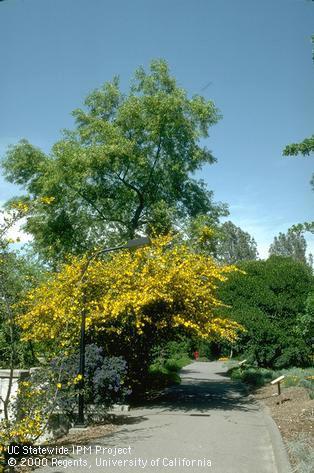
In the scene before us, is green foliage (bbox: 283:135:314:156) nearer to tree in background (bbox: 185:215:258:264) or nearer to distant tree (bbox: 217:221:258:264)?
tree in background (bbox: 185:215:258:264)

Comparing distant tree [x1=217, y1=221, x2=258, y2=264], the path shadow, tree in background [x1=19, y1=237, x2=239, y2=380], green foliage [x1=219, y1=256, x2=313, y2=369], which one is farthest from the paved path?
distant tree [x1=217, y1=221, x2=258, y2=264]

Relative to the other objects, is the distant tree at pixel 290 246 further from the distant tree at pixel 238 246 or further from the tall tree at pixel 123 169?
the tall tree at pixel 123 169

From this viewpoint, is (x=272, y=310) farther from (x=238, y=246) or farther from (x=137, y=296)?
(x=238, y=246)

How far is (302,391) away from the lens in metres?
14.9

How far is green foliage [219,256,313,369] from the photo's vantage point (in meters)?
22.2

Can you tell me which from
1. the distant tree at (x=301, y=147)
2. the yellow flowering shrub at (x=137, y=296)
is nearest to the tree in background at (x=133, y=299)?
the yellow flowering shrub at (x=137, y=296)

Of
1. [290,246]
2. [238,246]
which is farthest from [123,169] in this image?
[290,246]

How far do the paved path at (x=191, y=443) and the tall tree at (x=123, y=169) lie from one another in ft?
34.9

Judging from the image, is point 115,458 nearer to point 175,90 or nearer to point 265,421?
point 265,421

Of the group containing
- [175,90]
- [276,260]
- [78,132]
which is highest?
[175,90]

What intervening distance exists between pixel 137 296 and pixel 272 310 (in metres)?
12.5

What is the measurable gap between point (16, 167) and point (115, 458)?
1801 cm

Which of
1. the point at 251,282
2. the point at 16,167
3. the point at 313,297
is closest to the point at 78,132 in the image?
the point at 16,167

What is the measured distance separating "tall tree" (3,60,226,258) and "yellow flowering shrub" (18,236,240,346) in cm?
795
